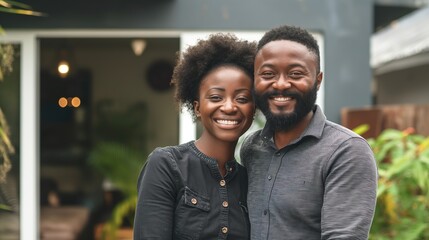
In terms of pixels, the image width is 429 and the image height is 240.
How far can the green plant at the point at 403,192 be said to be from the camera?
150 inches

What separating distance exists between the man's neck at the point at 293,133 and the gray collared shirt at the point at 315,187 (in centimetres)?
2

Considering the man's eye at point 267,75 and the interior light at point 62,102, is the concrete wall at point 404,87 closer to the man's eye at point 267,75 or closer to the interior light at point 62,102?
the interior light at point 62,102

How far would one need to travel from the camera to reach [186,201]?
6.55 ft

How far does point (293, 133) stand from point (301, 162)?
0.13 meters

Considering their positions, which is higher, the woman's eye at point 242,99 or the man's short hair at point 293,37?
the man's short hair at point 293,37

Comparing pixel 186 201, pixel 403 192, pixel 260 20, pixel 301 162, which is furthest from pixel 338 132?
pixel 260 20

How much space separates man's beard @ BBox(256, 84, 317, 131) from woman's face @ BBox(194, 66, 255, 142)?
8 cm

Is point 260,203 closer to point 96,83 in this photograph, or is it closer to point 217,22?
point 217,22

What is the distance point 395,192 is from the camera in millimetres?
3826

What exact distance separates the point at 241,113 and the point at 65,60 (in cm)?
657

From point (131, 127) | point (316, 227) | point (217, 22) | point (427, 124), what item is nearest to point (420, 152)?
point (427, 124)

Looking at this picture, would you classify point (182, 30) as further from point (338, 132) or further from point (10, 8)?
point (338, 132)

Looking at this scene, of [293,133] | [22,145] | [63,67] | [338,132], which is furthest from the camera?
[63,67]

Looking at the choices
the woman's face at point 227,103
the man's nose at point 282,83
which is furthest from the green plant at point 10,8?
the man's nose at point 282,83
